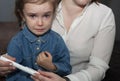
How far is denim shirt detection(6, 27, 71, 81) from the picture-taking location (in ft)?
4.00

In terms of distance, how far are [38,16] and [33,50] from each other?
0.15 meters

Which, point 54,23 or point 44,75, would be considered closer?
point 44,75

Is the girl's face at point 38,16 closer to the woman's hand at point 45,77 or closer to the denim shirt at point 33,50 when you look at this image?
the denim shirt at point 33,50

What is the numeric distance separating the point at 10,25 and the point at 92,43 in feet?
2.41

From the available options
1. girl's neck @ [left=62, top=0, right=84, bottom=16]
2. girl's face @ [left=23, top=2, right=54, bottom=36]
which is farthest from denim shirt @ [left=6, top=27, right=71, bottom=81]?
girl's neck @ [left=62, top=0, right=84, bottom=16]

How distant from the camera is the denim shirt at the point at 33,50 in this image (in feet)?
4.00

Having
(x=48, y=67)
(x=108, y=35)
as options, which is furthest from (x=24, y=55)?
(x=108, y=35)

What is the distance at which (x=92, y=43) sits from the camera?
1.32m

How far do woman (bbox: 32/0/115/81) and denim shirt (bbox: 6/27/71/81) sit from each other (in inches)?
2.8

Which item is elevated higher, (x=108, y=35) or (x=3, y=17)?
(x=108, y=35)

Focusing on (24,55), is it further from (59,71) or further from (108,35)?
(108,35)

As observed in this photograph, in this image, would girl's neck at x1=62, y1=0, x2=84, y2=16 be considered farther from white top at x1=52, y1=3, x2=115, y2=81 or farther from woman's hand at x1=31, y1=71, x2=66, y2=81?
woman's hand at x1=31, y1=71, x2=66, y2=81

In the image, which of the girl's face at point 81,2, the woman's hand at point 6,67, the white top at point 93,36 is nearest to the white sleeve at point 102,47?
the white top at point 93,36

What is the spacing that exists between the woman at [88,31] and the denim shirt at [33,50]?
71 mm
